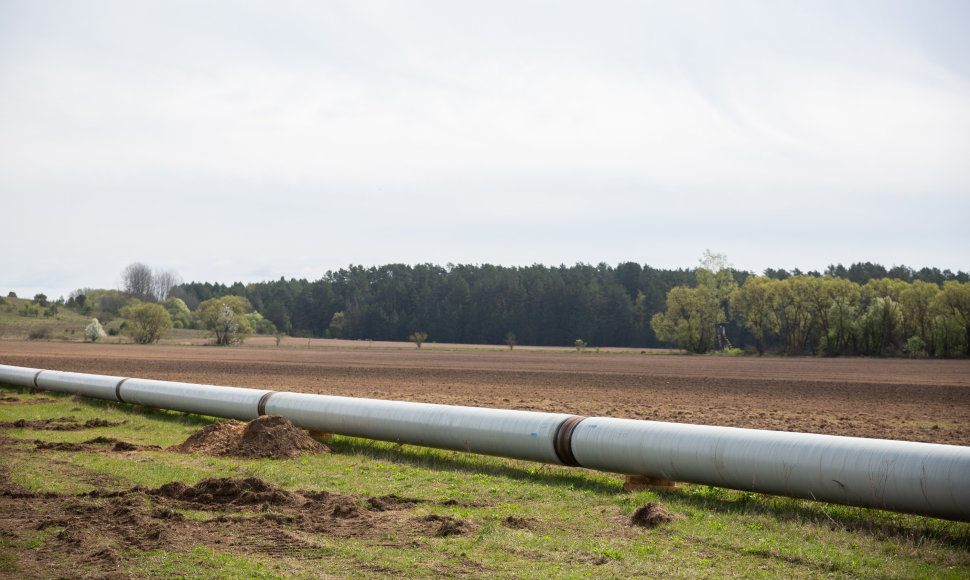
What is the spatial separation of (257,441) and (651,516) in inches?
324

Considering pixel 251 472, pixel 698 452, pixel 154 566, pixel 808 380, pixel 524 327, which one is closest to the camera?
pixel 154 566

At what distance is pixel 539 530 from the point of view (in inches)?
339

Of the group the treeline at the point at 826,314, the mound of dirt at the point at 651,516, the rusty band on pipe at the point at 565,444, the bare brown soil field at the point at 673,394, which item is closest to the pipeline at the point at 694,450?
the rusty band on pipe at the point at 565,444

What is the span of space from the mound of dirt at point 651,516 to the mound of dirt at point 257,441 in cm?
722

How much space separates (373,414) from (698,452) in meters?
6.85

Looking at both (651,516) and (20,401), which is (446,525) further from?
(20,401)

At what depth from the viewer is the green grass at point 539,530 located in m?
7.12

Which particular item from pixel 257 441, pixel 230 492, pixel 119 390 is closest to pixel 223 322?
pixel 119 390

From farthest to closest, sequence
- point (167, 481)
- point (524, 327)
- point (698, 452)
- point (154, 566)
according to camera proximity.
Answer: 1. point (524, 327)
2. point (167, 481)
3. point (698, 452)
4. point (154, 566)

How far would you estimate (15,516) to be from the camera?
29.3 feet

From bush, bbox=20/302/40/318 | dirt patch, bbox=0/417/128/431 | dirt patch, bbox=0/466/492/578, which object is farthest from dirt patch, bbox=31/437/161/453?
bush, bbox=20/302/40/318

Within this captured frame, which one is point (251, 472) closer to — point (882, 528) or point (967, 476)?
point (882, 528)

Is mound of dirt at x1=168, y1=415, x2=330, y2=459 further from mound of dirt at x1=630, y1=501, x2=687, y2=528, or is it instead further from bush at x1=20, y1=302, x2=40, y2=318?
bush at x1=20, y1=302, x2=40, y2=318

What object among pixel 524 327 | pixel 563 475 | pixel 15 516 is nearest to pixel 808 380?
pixel 563 475
